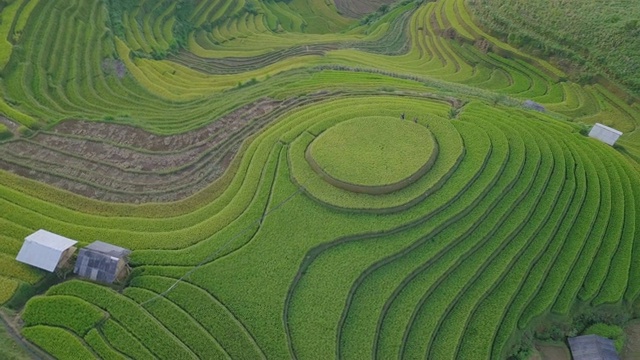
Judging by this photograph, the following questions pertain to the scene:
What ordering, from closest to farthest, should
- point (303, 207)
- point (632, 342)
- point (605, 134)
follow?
point (632, 342)
point (303, 207)
point (605, 134)

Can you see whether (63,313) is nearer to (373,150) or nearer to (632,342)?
(373,150)

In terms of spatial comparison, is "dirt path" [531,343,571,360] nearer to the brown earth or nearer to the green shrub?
the brown earth

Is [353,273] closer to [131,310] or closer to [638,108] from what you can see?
[131,310]

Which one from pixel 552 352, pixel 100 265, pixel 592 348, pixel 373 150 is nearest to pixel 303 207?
pixel 373 150

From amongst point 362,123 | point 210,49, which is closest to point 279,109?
point 362,123

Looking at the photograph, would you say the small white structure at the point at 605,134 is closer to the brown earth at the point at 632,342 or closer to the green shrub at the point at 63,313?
the brown earth at the point at 632,342

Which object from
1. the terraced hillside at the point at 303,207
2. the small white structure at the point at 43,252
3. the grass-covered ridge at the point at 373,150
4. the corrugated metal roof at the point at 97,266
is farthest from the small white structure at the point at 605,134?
the small white structure at the point at 43,252
